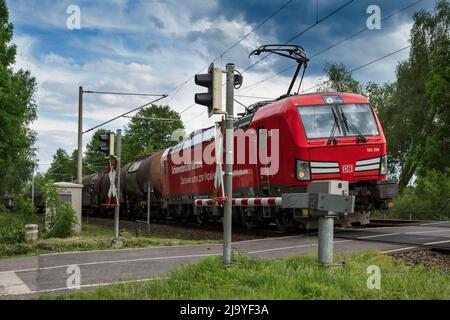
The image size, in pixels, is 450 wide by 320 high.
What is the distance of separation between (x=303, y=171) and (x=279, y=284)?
7726 millimetres

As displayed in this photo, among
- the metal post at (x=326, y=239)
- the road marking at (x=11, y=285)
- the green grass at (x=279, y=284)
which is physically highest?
the metal post at (x=326, y=239)

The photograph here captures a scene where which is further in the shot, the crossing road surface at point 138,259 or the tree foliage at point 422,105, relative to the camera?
the tree foliage at point 422,105

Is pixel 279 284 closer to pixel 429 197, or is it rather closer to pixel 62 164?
pixel 429 197

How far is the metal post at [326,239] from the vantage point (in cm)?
668

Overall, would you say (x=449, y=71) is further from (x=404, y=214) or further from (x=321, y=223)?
(x=321, y=223)

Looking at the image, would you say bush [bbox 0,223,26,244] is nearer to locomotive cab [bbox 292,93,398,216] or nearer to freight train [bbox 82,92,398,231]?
freight train [bbox 82,92,398,231]

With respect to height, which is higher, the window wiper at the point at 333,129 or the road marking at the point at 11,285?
the window wiper at the point at 333,129

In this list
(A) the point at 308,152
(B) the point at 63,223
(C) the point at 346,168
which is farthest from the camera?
(B) the point at 63,223

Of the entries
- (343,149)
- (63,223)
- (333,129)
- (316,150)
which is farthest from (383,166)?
(63,223)

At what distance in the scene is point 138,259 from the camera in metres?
9.44

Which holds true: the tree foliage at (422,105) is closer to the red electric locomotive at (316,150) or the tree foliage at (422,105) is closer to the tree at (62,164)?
the red electric locomotive at (316,150)

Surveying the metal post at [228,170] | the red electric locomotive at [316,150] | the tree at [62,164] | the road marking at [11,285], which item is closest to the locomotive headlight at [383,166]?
the red electric locomotive at [316,150]

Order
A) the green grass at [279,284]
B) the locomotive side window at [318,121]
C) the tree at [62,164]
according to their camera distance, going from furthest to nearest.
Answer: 1. the tree at [62,164]
2. the locomotive side window at [318,121]
3. the green grass at [279,284]

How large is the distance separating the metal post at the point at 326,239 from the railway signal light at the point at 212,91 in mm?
2033
